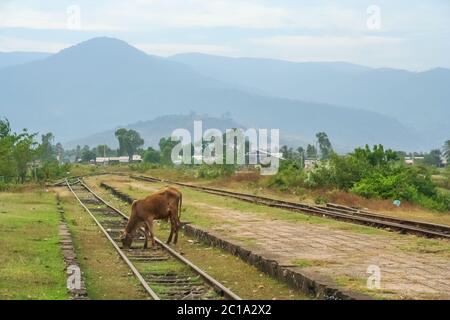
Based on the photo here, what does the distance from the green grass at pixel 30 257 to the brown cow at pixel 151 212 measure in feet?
5.89

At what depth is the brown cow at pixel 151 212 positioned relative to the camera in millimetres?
19234

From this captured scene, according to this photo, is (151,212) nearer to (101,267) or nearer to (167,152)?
(101,267)

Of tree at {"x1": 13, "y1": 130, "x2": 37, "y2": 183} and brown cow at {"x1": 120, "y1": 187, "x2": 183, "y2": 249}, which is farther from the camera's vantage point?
tree at {"x1": 13, "y1": 130, "x2": 37, "y2": 183}

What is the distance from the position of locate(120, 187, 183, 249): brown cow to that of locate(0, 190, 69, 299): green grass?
179cm

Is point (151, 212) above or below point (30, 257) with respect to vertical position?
above

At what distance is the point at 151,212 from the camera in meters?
19.6

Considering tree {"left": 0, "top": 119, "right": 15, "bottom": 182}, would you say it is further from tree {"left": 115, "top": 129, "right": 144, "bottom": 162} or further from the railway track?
tree {"left": 115, "top": 129, "right": 144, "bottom": 162}

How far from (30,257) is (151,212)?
A: 3863 mm

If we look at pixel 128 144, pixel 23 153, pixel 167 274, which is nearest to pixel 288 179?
pixel 23 153

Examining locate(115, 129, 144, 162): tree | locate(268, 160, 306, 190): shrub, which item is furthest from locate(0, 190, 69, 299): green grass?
locate(115, 129, 144, 162): tree

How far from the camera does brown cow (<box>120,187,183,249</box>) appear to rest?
63.1ft

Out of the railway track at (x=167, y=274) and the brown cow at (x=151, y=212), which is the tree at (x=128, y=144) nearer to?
the railway track at (x=167, y=274)
